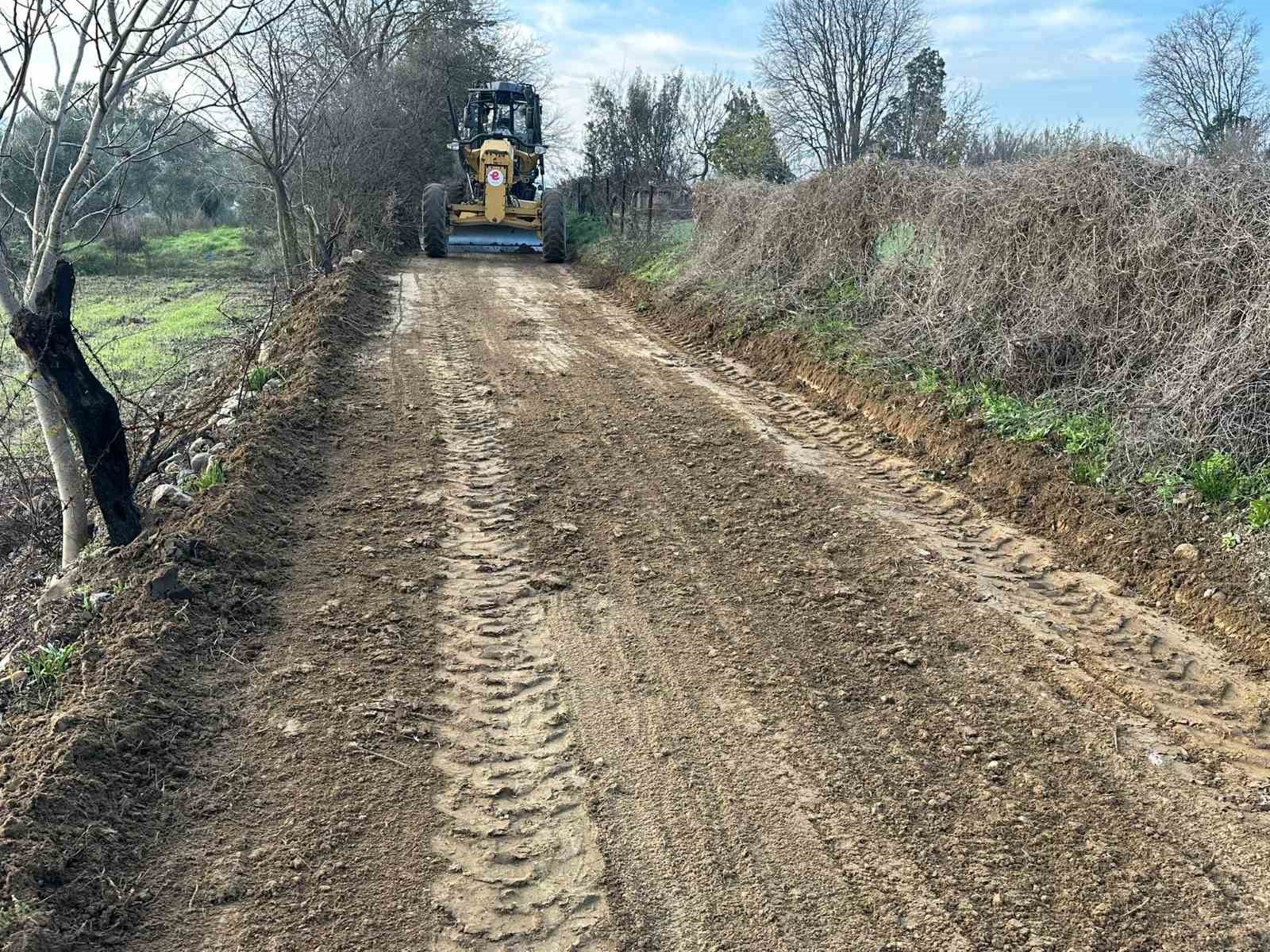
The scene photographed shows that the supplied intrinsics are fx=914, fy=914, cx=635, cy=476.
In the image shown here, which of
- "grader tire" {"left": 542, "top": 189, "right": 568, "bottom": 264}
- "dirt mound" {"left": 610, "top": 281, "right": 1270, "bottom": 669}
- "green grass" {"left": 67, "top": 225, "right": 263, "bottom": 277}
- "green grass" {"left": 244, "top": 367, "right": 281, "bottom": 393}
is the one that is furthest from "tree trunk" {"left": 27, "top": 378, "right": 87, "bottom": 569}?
"green grass" {"left": 67, "top": 225, "right": 263, "bottom": 277}

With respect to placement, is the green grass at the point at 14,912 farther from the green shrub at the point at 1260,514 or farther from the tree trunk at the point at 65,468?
the green shrub at the point at 1260,514

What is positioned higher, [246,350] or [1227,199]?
[1227,199]

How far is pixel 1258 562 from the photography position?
4.44m

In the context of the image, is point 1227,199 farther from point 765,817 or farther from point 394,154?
point 394,154

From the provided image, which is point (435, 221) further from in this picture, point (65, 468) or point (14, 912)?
point (14, 912)

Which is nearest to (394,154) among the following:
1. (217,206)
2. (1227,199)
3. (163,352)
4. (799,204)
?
(163,352)

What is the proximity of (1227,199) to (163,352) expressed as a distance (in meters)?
13.9

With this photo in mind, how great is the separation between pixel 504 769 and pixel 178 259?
108 ft

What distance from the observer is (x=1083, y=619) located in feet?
14.2

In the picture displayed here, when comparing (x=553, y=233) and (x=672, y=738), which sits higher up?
(x=553, y=233)

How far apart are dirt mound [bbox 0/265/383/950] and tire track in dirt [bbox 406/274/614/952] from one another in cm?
87

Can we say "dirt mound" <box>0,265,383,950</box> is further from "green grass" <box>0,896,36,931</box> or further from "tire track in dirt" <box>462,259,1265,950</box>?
"tire track in dirt" <box>462,259,1265,950</box>

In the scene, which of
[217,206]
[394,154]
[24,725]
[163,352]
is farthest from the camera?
[217,206]

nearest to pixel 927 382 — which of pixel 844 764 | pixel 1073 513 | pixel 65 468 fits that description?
pixel 1073 513
